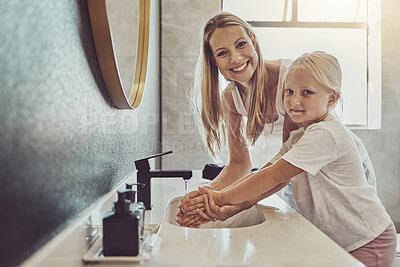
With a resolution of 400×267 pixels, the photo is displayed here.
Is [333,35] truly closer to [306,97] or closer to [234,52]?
[234,52]

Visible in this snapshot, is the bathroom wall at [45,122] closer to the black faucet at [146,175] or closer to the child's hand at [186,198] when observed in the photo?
the black faucet at [146,175]

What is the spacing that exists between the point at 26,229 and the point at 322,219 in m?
0.88

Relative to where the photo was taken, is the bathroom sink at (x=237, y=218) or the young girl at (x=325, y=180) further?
the bathroom sink at (x=237, y=218)

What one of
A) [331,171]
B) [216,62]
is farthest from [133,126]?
[331,171]

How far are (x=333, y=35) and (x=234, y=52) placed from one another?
1.65 metres

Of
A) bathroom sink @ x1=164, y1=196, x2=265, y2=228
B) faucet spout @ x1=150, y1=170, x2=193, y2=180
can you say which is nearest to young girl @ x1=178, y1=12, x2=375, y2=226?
bathroom sink @ x1=164, y1=196, x2=265, y2=228

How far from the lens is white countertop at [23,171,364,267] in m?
0.54

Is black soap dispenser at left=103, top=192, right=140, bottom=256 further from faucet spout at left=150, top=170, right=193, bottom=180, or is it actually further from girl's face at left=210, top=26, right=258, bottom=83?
girl's face at left=210, top=26, right=258, bottom=83

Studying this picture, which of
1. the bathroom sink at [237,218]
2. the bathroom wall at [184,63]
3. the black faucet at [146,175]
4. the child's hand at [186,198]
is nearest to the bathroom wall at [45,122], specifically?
the black faucet at [146,175]

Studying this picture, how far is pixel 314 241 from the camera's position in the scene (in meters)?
0.72

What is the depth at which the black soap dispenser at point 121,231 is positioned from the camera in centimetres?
59

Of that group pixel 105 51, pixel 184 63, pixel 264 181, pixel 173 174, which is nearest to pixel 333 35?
pixel 184 63

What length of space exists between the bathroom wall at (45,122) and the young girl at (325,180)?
0.49 m

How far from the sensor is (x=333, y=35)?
2.73m
